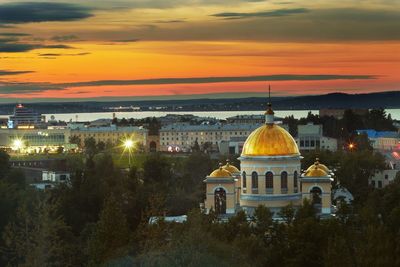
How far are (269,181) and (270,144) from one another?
135 centimetres

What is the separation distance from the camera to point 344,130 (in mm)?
121625

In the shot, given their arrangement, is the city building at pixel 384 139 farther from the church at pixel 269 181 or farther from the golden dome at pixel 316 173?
the church at pixel 269 181

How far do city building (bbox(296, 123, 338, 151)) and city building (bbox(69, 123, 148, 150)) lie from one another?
32361 mm

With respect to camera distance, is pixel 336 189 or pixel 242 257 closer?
pixel 242 257

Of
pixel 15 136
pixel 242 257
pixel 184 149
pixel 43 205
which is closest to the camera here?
pixel 242 257

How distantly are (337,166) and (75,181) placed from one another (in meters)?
15.4

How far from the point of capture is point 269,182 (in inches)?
1626

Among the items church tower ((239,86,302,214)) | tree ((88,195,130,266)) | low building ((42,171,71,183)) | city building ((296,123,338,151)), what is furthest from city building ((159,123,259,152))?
tree ((88,195,130,266))

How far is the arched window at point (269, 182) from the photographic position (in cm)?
4125

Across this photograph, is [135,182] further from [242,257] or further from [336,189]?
[242,257]

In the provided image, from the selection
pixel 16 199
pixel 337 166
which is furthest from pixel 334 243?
pixel 337 166

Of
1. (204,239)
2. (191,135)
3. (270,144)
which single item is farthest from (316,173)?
(191,135)

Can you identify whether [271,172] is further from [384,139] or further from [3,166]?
[384,139]

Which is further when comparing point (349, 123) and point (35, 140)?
point (35, 140)
